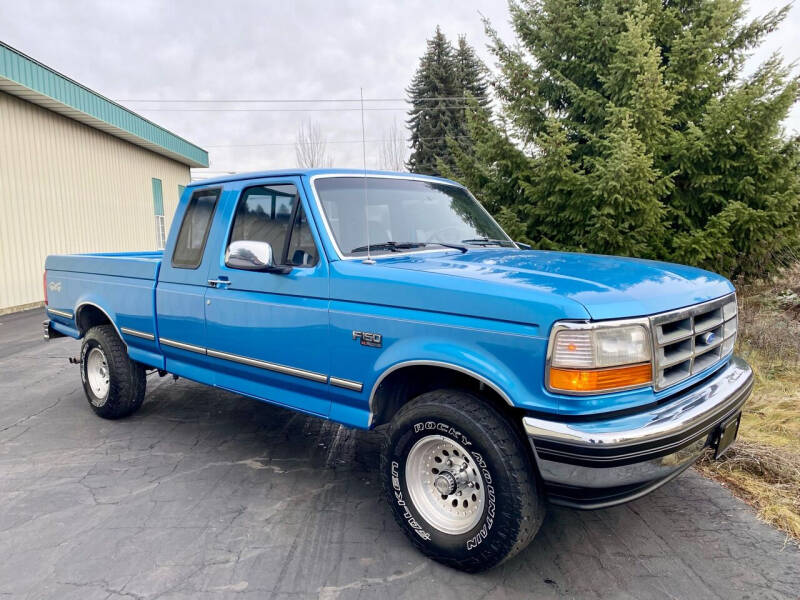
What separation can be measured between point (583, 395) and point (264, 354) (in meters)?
2.04

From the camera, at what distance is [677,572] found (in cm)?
279

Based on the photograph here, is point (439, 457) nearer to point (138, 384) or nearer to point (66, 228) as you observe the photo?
point (138, 384)

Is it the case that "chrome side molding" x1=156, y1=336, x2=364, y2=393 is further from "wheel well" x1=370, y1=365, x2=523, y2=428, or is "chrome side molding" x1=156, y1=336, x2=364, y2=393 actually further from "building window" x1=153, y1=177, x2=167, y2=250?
"building window" x1=153, y1=177, x2=167, y2=250

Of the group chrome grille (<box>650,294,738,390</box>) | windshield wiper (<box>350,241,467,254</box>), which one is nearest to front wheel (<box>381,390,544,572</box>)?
chrome grille (<box>650,294,738,390</box>)

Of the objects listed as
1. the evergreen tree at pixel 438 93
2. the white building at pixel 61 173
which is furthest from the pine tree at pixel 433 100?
the white building at pixel 61 173

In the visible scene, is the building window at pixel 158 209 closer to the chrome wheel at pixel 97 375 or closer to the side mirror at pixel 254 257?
the chrome wheel at pixel 97 375

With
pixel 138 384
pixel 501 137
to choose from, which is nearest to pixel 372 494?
pixel 138 384

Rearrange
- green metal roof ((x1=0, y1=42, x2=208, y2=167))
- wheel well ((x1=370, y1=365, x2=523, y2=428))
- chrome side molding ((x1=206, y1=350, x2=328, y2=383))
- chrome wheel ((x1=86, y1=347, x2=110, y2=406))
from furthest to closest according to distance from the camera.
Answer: green metal roof ((x1=0, y1=42, x2=208, y2=167)), chrome wheel ((x1=86, y1=347, x2=110, y2=406)), chrome side molding ((x1=206, y1=350, x2=328, y2=383)), wheel well ((x1=370, y1=365, x2=523, y2=428))

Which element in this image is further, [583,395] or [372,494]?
[372,494]

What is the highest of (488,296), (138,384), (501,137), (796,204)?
(501,137)

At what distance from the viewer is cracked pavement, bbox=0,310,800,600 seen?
2.69m

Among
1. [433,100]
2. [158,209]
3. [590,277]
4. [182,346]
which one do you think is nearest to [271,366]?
[182,346]

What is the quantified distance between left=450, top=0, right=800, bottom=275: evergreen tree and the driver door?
170 inches

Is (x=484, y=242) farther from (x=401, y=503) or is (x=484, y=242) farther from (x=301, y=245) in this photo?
(x=401, y=503)
